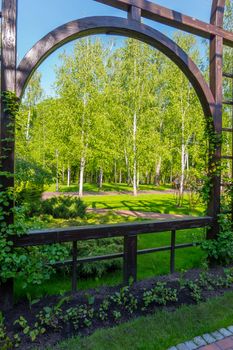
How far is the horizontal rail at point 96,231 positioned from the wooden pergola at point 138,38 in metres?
0.10

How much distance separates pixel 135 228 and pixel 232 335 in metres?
1.16

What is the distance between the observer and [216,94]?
3.21 metres

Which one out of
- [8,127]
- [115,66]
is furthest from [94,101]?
[8,127]

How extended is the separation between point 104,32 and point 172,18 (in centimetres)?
83

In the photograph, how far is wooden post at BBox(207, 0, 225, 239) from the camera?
10.5 feet

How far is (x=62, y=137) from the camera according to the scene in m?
13.4

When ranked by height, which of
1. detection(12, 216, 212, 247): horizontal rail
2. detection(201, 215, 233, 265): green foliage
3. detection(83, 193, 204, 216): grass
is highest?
detection(12, 216, 212, 247): horizontal rail

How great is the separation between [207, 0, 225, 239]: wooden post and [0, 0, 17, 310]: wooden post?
7.53 feet

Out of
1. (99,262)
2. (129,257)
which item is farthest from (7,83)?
(99,262)

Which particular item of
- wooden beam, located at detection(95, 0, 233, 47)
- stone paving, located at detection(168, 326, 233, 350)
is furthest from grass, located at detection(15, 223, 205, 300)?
wooden beam, located at detection(95, 0, 233, 47)

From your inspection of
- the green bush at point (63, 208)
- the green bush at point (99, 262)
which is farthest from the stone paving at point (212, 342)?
the green bush at point (63, 208)

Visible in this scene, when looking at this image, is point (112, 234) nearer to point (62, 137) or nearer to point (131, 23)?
point (131, 23)

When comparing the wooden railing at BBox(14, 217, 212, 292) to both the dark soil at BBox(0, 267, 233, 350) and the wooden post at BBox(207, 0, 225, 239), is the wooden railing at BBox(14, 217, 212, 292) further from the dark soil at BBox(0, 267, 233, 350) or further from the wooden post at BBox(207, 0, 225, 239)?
the wooden post at BBox(207, 0, 225, 239)

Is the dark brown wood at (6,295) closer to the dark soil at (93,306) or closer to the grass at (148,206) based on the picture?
the dark soil at (93,306)
